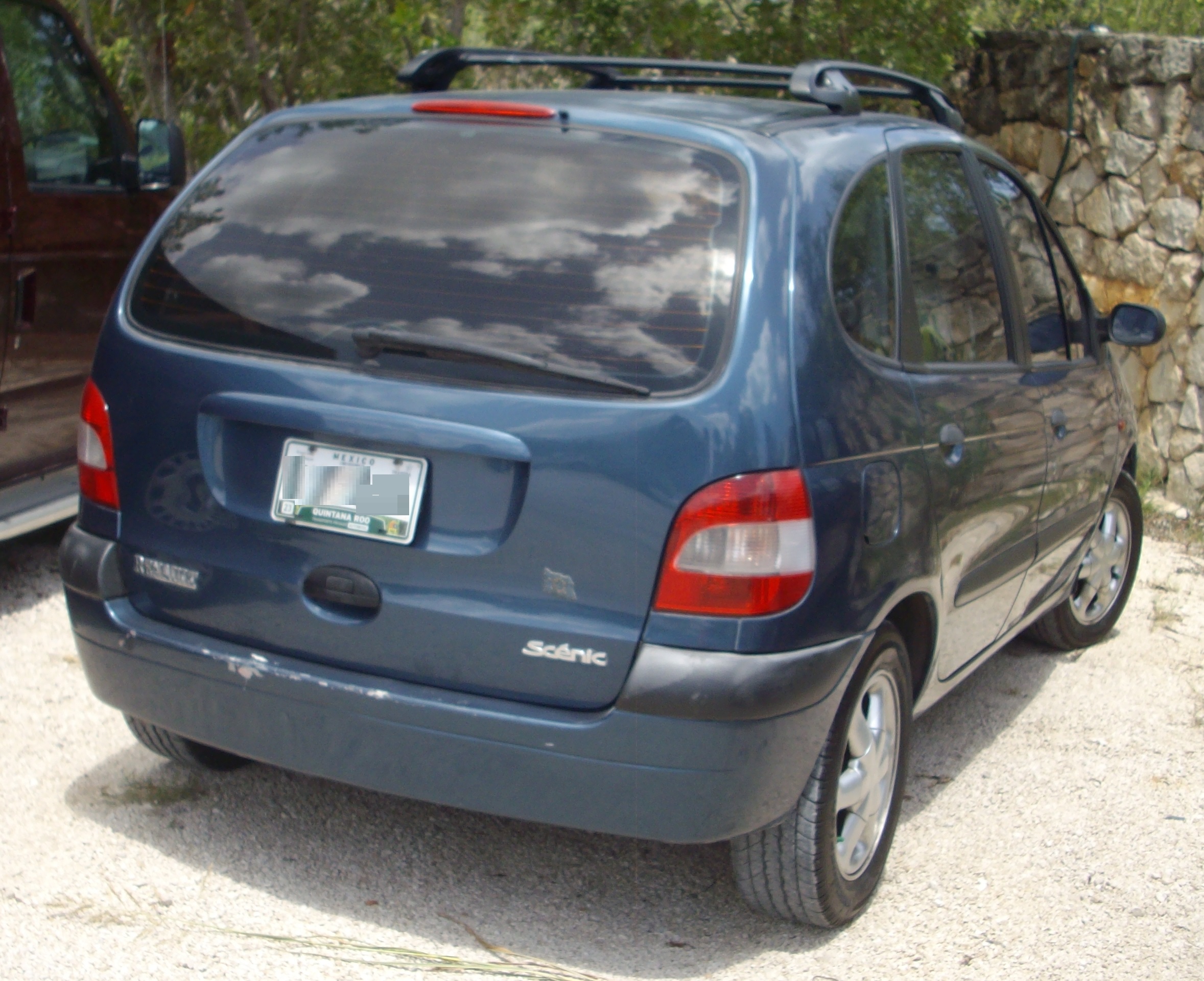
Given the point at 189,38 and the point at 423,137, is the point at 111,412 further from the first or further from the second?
the point at 189,38

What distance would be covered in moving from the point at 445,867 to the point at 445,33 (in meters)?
6.50

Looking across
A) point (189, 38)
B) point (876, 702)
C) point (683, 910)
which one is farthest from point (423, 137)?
point (189, 38)

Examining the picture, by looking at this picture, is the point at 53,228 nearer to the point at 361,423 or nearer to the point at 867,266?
the point at 361,423

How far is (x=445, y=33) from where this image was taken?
8.67 metres

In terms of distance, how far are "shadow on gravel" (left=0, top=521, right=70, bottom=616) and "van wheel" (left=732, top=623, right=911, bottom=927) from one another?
10.1 ft

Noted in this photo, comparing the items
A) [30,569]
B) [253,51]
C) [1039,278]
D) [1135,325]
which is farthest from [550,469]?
[253,51]

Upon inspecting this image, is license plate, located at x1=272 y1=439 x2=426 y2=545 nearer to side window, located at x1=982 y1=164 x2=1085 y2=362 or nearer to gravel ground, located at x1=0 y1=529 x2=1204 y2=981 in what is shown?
gravel ground, located at x1=0 y1=529 x2=1204 y2=981

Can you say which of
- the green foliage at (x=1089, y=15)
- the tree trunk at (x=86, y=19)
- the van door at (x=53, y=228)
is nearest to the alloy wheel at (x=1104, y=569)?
the van door at (x=53, y=228)

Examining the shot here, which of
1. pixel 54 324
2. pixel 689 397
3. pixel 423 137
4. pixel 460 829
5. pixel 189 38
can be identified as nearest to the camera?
pixel 689 397

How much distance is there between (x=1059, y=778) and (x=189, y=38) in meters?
7.25

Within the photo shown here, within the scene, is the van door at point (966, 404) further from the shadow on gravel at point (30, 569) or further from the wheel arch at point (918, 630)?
the shadow on gravel at point (30, 569)

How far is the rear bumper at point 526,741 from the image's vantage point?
2.71m

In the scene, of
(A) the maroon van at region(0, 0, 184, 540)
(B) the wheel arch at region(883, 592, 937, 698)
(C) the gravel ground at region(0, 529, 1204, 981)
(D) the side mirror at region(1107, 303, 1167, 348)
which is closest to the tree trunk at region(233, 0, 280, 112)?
(A) the maroon van at region(0, 0, 184, 540)

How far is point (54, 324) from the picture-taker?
5273mm
